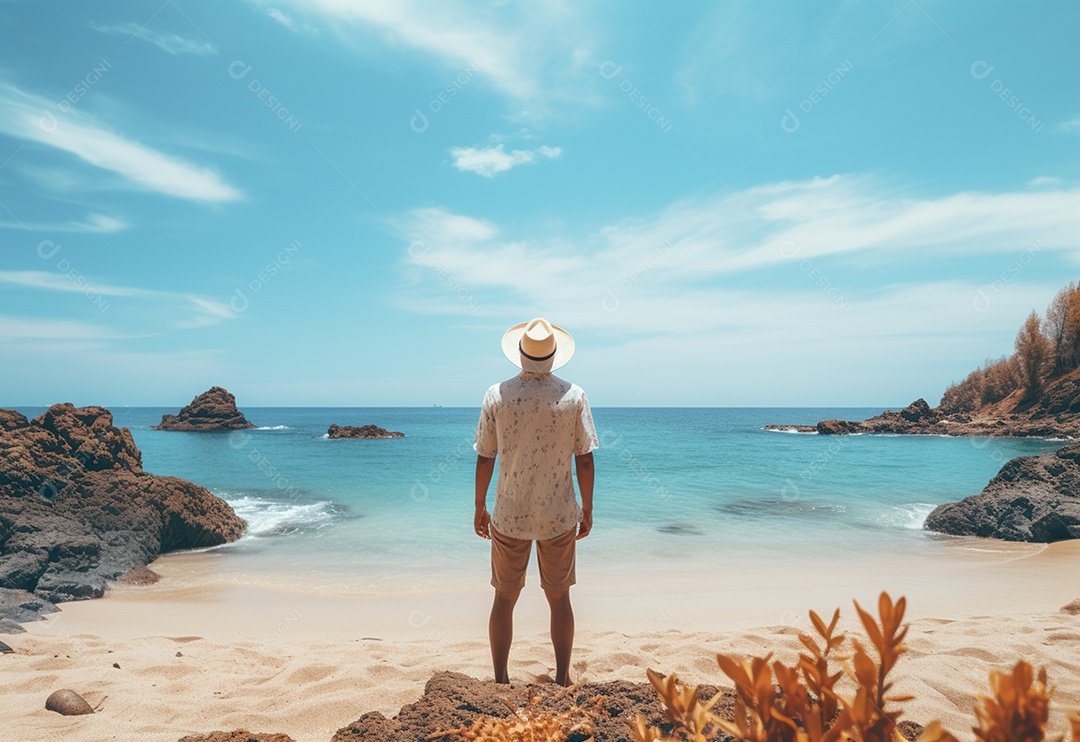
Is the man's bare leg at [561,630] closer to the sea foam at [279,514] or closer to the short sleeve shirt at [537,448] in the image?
the short sleeve shirt at [537,448]

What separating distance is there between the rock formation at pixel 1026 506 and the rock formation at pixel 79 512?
473 inches

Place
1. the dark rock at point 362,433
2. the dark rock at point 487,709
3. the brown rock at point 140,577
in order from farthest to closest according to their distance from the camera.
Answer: the dark rock at point 362,433 < the brown rock at point 140,577 < the dark rock at point 487,709

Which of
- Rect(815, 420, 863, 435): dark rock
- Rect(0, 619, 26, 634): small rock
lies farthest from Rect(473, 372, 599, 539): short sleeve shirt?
Rect(815, 420, 863, 435): dark rock

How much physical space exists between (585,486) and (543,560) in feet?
1.61

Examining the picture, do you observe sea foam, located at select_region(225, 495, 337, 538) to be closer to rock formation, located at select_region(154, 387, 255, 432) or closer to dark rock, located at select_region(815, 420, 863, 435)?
rock formation, located at select_region(154, 387, 255, 432)

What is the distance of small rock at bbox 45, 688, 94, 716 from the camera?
10.2 feet

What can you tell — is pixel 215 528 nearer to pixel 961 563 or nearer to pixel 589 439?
pixel 589 439

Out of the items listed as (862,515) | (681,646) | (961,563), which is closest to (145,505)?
(681,646)

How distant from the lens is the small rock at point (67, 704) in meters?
3.12

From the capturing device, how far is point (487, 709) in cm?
268

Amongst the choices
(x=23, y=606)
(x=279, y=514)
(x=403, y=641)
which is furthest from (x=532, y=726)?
(x=279, y=514)

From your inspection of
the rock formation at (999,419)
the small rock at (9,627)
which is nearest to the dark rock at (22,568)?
the small rock at (9,627)

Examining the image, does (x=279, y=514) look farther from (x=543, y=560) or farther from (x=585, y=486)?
(x=585, y=486)

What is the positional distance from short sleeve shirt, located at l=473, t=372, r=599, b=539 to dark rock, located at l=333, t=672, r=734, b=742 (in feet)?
A: 2.81
